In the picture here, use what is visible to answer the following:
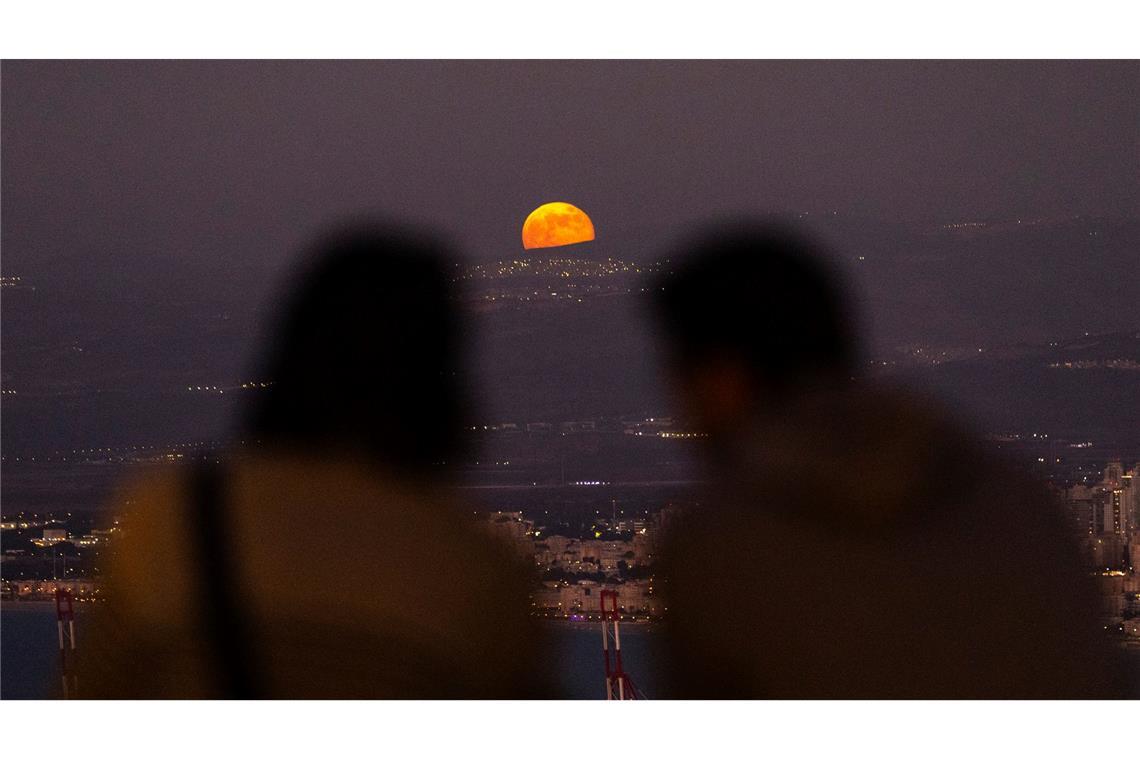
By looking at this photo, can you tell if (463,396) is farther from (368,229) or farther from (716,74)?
(716,74)

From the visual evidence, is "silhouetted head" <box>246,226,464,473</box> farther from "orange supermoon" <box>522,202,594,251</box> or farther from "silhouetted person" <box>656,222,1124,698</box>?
"silhouetted person" <box>656,222,1124,698</box>

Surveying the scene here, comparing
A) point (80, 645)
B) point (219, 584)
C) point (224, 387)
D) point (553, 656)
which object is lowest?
point (553, 656)

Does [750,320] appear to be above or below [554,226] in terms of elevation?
below

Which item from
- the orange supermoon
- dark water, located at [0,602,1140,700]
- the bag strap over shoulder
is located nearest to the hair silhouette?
the orange supermoon

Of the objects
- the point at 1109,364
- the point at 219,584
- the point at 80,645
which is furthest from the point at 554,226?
the point at 80,645

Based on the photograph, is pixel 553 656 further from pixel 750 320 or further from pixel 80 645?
pixel 80 645

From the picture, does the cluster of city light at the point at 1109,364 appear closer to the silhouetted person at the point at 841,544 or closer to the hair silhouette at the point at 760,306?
the silhouetted person at the point at 841,544
